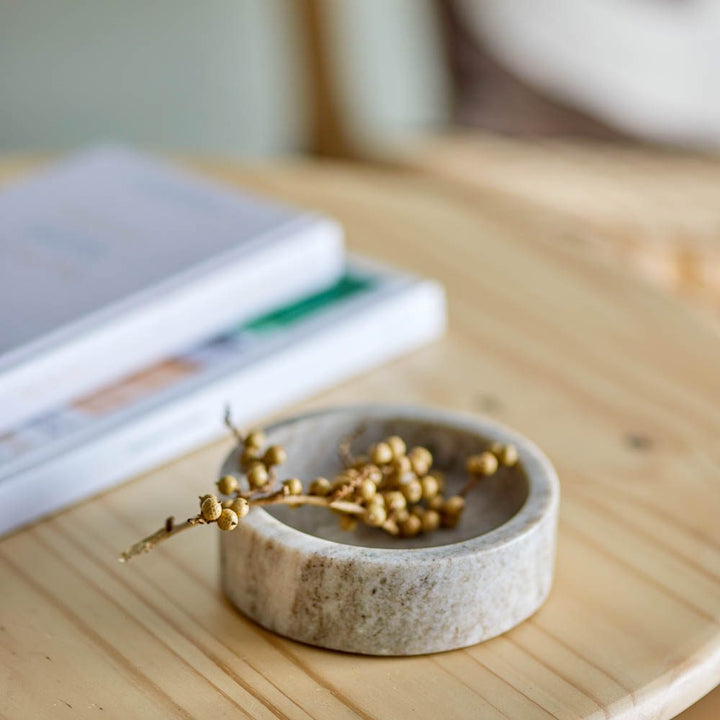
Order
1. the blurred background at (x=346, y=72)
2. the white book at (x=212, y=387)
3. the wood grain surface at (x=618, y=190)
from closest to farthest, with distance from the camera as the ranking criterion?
the white book at (x=212, y=387) → the wood grain surface at (x=618, y=190) → the blurred background at (x=346, y=72)

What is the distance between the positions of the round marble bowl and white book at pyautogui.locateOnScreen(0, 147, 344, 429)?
0.42 ft

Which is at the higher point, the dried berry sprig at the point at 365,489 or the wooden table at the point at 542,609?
the dried berry sprig at the point at 365,489

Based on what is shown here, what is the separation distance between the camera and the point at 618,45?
4.78 ft

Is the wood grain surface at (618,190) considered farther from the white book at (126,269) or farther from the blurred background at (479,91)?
the white book at (126,269)

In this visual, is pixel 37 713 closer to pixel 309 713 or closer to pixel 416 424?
pixel 309 713

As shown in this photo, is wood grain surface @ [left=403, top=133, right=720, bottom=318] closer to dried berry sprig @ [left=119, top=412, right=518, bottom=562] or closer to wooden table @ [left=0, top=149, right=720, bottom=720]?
wooden table @ [left=0, top=149, right=720, bottom=720]

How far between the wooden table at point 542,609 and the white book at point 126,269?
0.21 ft

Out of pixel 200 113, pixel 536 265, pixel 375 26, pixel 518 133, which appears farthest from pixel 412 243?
pixel 200 113

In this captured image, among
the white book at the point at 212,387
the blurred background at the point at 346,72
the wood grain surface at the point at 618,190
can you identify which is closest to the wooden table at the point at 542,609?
the white book at the point at 212,387

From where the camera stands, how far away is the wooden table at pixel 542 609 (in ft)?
1.51

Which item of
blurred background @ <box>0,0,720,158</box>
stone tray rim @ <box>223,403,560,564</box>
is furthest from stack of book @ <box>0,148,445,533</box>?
Answer: blurred background @ <box>0,0,720,158</box>

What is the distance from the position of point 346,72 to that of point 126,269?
40.8 inches

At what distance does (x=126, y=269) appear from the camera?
65cm

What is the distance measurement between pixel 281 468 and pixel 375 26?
1.22 m
